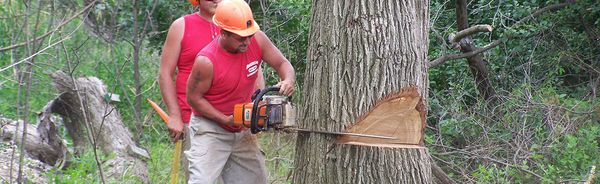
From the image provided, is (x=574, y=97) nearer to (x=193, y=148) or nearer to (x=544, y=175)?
(x=544, y=175)

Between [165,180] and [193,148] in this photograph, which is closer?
[193,148]

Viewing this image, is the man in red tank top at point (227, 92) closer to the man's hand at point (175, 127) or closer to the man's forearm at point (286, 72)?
the man's forearm at point (286, 72)

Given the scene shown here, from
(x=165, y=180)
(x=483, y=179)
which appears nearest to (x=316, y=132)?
(x=483, y=179)

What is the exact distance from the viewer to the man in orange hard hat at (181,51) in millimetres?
5574

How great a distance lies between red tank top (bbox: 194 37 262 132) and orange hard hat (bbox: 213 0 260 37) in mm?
204

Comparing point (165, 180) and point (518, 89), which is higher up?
point (518, 89)

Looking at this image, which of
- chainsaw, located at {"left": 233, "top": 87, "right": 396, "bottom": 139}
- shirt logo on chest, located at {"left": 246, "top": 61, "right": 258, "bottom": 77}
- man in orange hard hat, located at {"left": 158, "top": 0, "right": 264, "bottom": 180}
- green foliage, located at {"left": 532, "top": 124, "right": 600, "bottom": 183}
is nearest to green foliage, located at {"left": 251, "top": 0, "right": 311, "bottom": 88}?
green foliage, located at {"left": 532, "top": 124, "right": 600, "bottom": 183}

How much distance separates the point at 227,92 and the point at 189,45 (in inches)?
20.7

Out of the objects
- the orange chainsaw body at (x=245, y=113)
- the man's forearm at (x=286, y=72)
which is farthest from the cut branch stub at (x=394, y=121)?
the man's forearm at (x=286, y=72)

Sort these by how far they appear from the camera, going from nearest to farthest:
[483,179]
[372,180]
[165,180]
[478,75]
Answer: [372,180], [483,179], [165,180], [478,75]

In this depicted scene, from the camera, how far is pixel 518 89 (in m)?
8.16

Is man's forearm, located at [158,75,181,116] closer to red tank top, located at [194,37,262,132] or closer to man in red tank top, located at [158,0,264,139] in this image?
man in red tank top, located at [158,0,264,139]

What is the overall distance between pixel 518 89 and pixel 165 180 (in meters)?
3.39

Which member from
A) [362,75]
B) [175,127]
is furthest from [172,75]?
[362,75]
